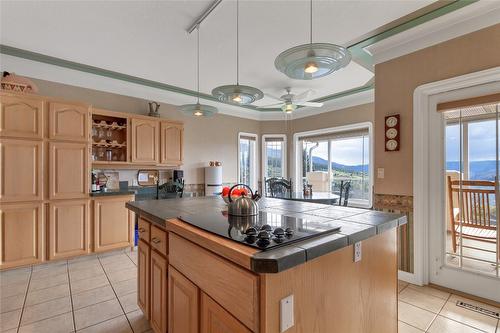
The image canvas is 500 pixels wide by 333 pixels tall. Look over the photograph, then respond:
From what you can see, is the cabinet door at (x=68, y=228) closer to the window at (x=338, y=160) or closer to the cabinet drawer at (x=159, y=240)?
the cabinet drawer at (x=159, y=240)

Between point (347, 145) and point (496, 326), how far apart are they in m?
3.68

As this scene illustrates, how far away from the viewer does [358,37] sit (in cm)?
272

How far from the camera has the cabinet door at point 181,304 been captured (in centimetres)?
120

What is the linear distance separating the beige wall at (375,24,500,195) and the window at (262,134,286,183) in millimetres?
3222

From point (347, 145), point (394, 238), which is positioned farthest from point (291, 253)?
point (347, 145)

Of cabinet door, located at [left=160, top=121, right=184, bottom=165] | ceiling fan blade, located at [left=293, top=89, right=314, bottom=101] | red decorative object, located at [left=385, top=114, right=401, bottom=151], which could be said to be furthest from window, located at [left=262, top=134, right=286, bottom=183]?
red decorative object, located at [left=385, top=114, right=401, bottom=151]

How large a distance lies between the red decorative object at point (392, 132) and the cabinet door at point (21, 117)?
4182 mm

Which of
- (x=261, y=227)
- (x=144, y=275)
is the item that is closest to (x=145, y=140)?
(x=144, y=275)

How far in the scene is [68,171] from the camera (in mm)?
3129

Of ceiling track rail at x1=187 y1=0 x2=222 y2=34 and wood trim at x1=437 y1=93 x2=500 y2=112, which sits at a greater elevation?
ceiling track rail at x1=187 y1=0 x2=222 y2=34

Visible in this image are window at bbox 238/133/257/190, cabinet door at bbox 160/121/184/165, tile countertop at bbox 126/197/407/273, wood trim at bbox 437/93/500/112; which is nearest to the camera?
tile countertop at bbox 126/197/407/273

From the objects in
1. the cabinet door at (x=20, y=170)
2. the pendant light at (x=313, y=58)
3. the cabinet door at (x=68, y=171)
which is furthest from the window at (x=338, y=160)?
the cabinet door at (x=20, y=170)

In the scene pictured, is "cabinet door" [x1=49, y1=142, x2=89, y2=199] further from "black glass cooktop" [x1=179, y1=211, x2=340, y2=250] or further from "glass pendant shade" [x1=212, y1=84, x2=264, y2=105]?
"black glass cooktop" [x1=179, y1=211, x2=340, y2=250]

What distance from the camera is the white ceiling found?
7.26ft
